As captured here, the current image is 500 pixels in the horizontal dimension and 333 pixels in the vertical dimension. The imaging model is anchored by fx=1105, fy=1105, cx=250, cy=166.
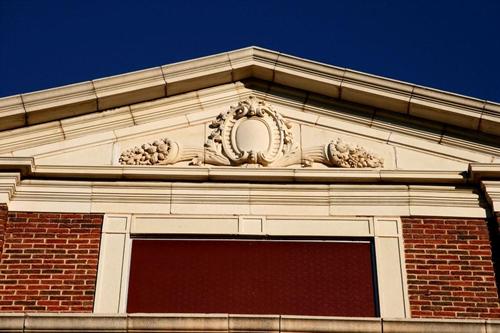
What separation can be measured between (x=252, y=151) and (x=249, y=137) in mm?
265

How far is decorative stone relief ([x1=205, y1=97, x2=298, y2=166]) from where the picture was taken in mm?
13383

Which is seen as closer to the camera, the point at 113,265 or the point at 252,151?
the point at 113,265

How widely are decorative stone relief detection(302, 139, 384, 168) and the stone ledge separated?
2761 millimetres

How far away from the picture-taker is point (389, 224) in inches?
501

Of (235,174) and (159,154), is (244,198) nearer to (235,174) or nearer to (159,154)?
(235,174)

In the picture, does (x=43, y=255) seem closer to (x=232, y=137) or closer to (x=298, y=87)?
(x=232, y=137)

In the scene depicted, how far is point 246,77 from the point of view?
14.3 meters

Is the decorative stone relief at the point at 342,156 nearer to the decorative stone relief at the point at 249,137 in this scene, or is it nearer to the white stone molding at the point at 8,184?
the decorative stone relief at the point at 249,137

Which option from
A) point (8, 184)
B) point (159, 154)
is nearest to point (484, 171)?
point (159, 154)

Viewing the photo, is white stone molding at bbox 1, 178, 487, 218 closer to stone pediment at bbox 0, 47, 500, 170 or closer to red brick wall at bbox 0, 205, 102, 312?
red brick wall at bbox 0, 205, 102, 312

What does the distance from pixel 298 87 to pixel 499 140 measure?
2597mm

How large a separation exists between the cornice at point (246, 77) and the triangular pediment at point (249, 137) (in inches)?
4.6

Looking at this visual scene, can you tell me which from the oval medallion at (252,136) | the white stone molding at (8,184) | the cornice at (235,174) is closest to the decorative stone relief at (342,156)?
the cornice at (235,174)

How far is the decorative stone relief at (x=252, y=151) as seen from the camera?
13359 millimetres
